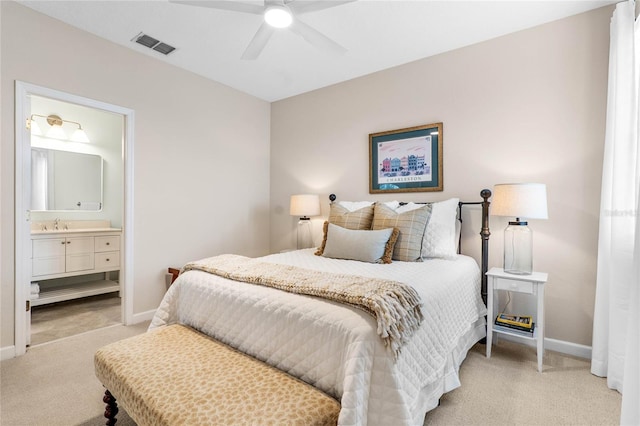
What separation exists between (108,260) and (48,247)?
0.68 m

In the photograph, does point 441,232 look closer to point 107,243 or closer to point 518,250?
point 518,250

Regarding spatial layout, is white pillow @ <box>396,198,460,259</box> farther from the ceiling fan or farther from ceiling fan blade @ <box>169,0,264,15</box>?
ceiling fan blade @ <box>169,0,264,15</box>

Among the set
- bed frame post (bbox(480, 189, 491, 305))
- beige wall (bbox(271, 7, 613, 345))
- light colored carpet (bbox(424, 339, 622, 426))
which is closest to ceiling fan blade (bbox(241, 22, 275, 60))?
beige wall (bbox(271, 7, 613, 345))

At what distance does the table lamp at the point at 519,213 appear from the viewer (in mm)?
2275

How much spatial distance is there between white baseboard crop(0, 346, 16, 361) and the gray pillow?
257 centimetres

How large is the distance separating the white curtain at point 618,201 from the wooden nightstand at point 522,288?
0.37m

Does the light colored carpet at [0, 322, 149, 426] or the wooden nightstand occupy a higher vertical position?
the wooden nightstand

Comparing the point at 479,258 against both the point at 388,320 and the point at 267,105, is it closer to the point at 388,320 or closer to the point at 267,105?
the point at 388,320

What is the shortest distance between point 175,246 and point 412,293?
284cm

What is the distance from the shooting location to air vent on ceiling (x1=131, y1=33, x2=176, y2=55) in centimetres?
286

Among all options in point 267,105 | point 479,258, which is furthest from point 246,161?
point 479,258

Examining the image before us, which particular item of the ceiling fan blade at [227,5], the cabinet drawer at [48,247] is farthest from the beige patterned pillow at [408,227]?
the cabinet drawer at [48,247]

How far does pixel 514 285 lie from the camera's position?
2348 millimetres

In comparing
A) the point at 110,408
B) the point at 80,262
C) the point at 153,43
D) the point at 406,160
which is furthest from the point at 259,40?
the point at 80,262
